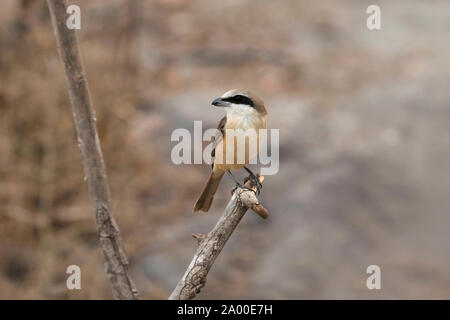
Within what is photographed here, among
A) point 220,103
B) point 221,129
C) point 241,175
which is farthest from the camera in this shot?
point 241,175

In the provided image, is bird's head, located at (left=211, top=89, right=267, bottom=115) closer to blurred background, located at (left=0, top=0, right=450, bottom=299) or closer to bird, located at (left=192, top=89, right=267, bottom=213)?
bird, located at (left=192, top=89, right=267, bottom=213)

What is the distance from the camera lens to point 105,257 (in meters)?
2.38

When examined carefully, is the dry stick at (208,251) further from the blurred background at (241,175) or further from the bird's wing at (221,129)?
the blurred background at (241,175)

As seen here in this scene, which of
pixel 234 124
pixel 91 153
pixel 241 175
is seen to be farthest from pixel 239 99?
pixel 241 175

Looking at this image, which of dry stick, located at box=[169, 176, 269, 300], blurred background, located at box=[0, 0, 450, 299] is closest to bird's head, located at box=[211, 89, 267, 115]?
dry stick, located at box=[169, 176, 269, 300]

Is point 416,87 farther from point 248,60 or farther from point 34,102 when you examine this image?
point 34,102

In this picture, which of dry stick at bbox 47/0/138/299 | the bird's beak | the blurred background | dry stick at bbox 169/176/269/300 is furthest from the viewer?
the blurred background

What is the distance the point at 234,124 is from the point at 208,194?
0.47 m

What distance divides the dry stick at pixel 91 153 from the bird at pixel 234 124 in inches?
17.1

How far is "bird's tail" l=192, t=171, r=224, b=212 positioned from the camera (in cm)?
292

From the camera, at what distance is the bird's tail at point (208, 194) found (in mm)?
2918

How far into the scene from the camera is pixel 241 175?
5.52m

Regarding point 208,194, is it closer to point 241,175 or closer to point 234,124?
point 234,124
